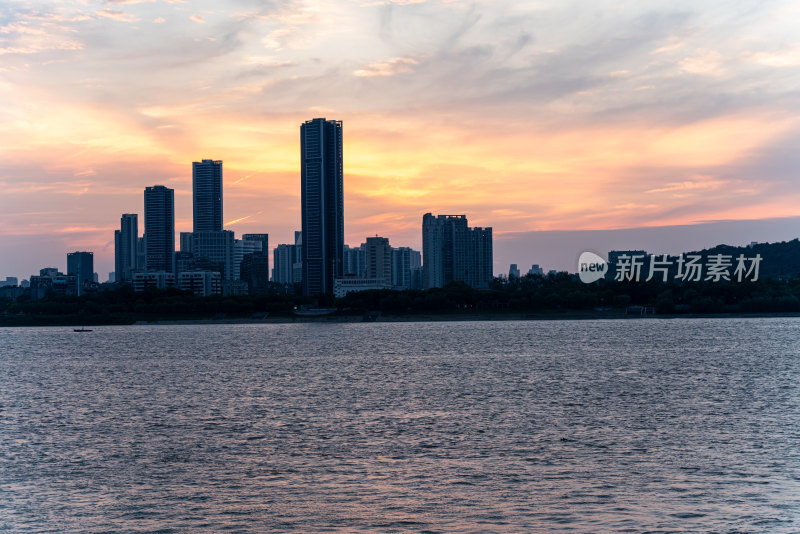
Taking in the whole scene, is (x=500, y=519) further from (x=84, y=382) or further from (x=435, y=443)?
(x=84, y=382)

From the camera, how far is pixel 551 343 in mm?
159625

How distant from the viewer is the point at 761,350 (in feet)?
425

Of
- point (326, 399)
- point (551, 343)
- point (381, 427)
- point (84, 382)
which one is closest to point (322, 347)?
point (551, 343)

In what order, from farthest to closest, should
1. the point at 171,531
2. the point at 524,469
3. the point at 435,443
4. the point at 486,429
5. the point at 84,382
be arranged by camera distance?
the point at 84,382 → the point at 486,429 → the point at 435,443 → the point at 524,469 → the point at 171,531

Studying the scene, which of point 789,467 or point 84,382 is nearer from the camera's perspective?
point 789,467

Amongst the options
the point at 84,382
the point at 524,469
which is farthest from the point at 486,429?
the point at 84,382

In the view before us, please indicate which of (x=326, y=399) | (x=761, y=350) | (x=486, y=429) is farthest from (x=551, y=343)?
(x=486, y=429)

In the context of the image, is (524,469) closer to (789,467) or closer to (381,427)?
(789,467)

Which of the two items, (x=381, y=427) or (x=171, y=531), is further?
(x=381, y=427)

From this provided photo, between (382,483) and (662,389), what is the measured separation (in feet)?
151

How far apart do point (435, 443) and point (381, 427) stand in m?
7.51

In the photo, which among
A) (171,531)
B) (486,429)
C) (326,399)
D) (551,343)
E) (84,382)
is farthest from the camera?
(551,343)

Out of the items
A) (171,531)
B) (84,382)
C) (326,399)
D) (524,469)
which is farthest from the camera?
(84,382)

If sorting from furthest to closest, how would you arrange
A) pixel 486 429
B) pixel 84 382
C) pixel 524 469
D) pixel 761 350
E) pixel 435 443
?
pixel 761 350
pixel 84 382
pixel 486 429
pixel 435 443
pixel 524 469
